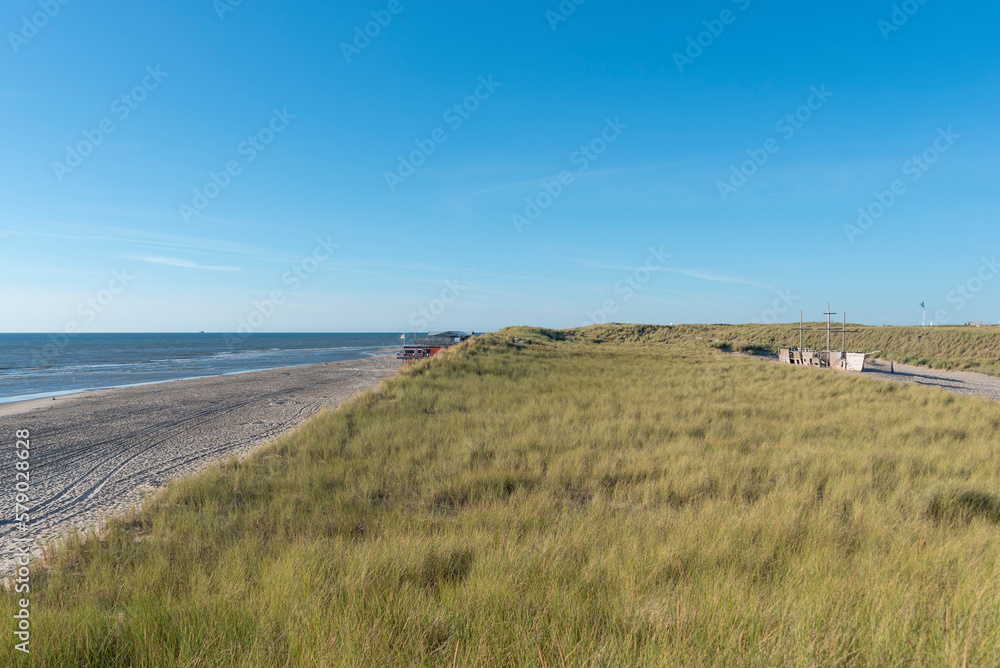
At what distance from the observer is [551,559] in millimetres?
3420

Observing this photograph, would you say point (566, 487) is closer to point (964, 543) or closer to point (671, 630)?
point (671, 630)

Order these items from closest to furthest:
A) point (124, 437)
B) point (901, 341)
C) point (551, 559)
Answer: point (551, 559)
point (124, 437)
point (901, 341)

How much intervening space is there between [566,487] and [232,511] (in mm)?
4209

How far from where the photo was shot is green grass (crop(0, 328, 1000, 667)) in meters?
2.41

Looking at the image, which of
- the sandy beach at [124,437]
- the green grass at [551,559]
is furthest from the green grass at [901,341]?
the sandy beach at [124,437]

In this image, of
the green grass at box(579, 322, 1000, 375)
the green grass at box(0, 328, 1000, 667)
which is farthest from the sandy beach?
the green grass at box(579, 322, 1000, 375)

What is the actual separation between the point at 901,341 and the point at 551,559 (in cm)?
5933

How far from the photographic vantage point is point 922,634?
2426 mm

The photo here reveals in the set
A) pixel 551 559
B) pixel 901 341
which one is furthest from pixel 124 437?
pixel 901 341

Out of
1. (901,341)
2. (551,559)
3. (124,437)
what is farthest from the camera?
(901,341)

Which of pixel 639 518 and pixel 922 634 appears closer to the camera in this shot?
pixel 922 634

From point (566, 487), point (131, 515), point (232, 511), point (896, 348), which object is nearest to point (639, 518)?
point (566, 487)

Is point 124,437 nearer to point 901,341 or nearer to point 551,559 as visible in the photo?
point 551,559

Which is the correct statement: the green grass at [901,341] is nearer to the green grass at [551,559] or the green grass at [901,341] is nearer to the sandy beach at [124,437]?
the green grass at [551,559]
